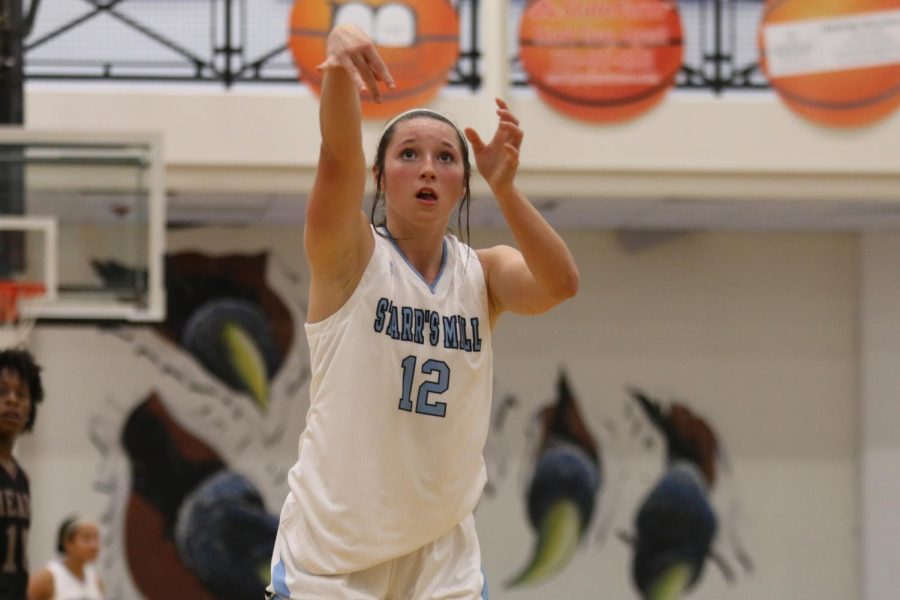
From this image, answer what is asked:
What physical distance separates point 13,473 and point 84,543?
349 cm

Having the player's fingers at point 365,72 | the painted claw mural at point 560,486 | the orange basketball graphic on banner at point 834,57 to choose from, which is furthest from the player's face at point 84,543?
the player's fingers at point 365,72

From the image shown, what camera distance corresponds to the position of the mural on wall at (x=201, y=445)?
1153 centimetres

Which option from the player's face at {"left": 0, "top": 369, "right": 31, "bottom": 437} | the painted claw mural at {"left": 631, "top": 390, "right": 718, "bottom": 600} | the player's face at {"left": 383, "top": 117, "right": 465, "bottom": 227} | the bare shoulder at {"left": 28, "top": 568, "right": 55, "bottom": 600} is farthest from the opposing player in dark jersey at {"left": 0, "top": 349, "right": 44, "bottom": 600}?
the painted claw mural at {"left": 631, "top": 390, "right": 718, "bottom": 600}

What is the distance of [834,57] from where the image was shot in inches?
379

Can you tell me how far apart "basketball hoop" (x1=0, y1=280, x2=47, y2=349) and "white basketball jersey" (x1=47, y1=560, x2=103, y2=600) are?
1398 millimetres

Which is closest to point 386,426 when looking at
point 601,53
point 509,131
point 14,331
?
point 509,131

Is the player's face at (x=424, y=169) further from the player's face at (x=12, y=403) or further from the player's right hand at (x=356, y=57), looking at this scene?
the player's face at (x=12, y=403)

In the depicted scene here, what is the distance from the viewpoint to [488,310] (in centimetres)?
343

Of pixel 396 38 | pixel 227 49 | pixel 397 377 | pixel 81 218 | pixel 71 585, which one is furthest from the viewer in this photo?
pixel 227 49

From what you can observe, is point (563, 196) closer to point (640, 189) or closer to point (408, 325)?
point (640, 189)

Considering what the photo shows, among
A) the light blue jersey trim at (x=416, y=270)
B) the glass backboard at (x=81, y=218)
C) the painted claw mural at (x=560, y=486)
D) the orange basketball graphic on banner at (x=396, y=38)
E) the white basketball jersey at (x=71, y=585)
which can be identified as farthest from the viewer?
the painted claw mural at (x=560, y=486)

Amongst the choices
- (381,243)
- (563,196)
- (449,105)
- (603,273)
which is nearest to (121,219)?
(449,105)

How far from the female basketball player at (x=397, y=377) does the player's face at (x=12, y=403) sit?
84.0 inches

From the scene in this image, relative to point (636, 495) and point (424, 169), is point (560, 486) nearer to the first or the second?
point (636, 495)
